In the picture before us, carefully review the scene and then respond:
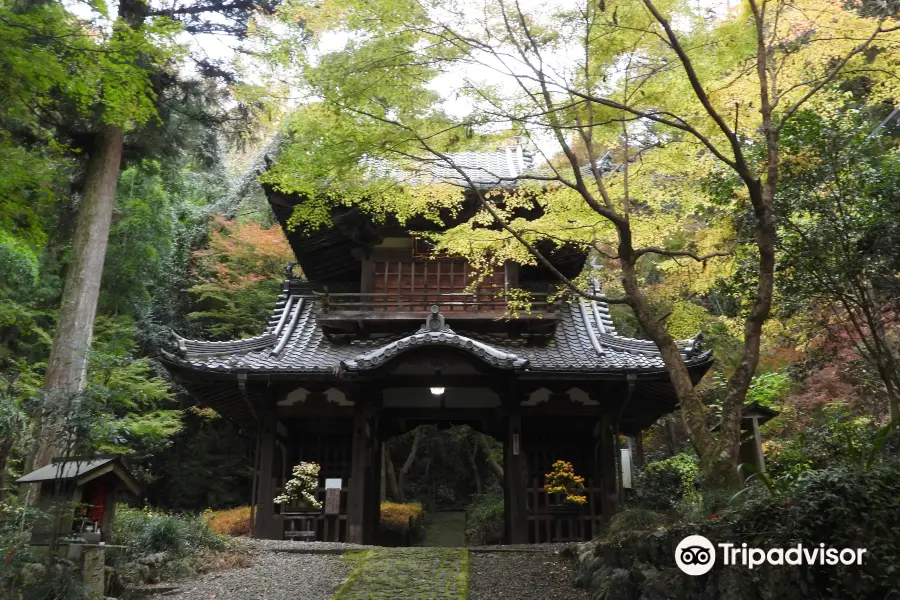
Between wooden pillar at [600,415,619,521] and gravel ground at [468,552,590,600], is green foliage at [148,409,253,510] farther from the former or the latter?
gravel ground at [468,552,590,600]

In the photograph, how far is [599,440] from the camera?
36.7ft

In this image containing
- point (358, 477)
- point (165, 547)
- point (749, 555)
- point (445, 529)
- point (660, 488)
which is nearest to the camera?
point (749, 555)

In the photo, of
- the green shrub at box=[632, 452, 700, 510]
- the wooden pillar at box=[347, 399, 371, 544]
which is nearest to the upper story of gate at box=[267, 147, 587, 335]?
the wooden pillar at box=[347, 399, 371, 544]

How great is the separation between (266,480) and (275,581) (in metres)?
3.40

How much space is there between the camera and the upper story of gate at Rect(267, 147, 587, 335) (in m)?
11.5

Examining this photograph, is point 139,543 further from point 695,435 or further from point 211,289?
point 211,289

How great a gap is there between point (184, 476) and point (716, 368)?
56.0 feet

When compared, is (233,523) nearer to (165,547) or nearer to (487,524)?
(165,547)

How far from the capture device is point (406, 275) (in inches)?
495

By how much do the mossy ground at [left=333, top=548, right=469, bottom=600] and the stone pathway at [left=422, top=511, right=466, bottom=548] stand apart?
9.91 metres

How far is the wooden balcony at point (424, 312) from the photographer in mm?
11453

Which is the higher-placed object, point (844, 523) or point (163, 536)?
point (844, 523)

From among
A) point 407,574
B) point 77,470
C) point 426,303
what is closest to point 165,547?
point 77,470

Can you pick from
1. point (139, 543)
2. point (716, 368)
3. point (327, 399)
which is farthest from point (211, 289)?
point (716, 368)
